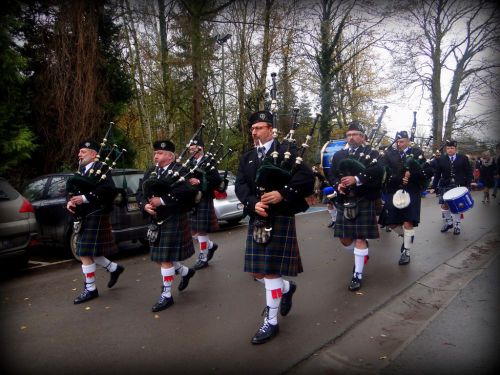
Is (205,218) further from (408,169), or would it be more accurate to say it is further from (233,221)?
(233,221)

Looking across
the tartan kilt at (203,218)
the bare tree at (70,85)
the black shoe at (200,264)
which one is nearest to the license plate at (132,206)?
the tartan kilt at (203,218)

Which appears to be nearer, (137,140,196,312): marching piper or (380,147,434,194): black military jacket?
(137,140,196,312): marching piper

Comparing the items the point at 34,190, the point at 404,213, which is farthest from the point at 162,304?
the point at 34,190

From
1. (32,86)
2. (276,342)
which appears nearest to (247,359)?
(276,342)

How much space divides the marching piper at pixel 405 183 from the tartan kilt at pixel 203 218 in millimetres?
2617

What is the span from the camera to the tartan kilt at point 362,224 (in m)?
4.54

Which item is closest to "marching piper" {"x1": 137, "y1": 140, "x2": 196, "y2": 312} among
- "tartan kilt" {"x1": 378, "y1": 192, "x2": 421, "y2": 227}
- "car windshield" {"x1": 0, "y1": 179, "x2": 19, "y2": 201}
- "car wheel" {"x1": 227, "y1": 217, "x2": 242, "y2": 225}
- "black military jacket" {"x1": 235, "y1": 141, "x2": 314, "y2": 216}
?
"black military jacket" {"x1": 235, "y1": 141, "x2": 314, "y2": 216}

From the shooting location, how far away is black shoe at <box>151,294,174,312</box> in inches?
156

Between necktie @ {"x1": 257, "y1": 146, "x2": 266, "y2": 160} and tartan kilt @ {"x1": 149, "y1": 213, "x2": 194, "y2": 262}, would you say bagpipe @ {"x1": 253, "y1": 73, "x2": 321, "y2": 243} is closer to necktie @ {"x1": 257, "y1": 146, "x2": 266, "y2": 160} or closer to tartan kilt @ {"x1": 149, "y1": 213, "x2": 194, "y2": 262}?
necktie @ {"x1": 257, "y1": 146, "x2": 266, "y2": 160}

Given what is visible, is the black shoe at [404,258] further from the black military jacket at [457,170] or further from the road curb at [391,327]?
the black military jacket at [457,170]

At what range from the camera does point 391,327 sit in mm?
3461

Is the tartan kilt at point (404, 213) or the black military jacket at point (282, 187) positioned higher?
the black military jacket at point (282, 187)

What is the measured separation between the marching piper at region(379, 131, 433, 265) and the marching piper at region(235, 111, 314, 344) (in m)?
2.83

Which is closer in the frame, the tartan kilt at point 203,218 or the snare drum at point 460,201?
the tartan kilt at point 203,218
